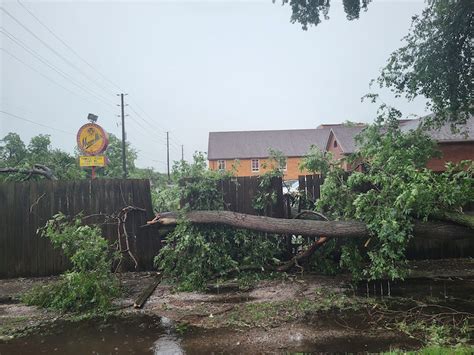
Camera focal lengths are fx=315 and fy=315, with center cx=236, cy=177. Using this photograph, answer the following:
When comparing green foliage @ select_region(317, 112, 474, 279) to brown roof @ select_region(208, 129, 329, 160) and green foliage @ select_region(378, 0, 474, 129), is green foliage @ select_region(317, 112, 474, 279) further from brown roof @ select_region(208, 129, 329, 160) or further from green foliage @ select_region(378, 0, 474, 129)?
brown roof @ select_region(208, 129, 329, 160)

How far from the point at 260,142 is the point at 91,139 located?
33690 millimetres

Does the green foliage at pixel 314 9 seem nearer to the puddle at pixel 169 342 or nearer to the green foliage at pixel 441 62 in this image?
the green foliage at pixel 441 62

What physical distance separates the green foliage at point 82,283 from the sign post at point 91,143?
12.1 ft

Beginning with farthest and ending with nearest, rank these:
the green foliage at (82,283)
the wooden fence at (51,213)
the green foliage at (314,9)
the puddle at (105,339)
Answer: the green foliage at (314,9) < the wooden fence at (51,213) < the green foliage at (82,283) < the puddle at (105,339)

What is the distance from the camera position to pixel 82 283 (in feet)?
14.4

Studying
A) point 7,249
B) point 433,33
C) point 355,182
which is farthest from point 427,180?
point 7,249

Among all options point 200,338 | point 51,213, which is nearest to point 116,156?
point 51,213

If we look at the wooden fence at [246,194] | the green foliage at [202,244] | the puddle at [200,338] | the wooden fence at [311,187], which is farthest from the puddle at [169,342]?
the wooden fence at [311,187]

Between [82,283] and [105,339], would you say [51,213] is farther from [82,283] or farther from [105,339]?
[105,339]

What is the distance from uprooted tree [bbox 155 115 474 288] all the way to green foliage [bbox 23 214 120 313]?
3.93ft

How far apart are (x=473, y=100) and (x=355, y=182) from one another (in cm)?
465

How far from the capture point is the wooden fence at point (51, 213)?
229 inches

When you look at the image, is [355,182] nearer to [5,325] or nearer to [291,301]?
[291,301]

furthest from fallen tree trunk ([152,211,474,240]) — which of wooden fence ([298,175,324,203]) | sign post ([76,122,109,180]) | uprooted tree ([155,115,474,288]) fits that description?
sign post ([76,122,109,180])
